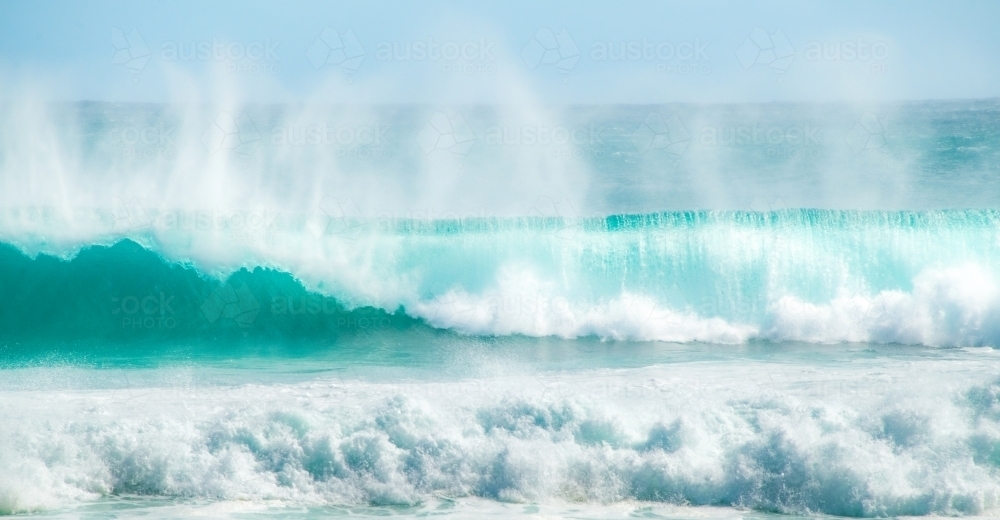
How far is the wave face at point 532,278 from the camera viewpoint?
1034 cm

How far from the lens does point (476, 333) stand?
34.5 ft

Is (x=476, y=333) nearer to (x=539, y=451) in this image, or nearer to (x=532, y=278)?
(x=532, y=278)

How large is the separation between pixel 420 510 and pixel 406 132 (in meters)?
19.7

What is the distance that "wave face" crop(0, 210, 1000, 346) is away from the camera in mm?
10344

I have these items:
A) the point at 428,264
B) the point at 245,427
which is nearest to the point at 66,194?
the point at 428,264

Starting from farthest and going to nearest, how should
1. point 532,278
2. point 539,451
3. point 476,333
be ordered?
1. point 532,278
2. point 476,333
3. point 539,451

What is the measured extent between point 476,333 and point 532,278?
1182 mm

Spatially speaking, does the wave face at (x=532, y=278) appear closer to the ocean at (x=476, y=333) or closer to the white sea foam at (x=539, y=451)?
the ocean at (x=476, y=333)

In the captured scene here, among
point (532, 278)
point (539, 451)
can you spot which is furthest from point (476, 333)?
point (539, 451)

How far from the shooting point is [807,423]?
248 inches

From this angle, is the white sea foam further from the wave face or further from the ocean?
the wave face

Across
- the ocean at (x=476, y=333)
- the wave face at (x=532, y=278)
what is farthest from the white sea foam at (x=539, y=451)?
the wave face at (x=532, y=278)

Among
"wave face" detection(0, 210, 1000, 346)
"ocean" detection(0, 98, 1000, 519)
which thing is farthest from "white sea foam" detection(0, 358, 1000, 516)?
"wave face" detection(0, 210, 1000, 346)

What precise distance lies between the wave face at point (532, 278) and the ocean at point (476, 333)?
0.04m
